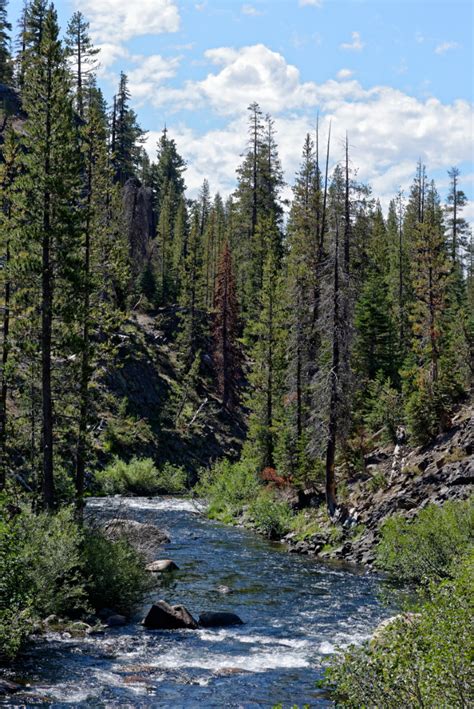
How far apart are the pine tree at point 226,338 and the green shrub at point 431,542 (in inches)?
1495

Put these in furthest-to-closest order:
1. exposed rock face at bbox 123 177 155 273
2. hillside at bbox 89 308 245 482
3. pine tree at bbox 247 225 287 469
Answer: exposed rock face at bbox 123 177 155 273
hillside at bbox 89 308 245 482
pine tree at bbox 247 225 287 469

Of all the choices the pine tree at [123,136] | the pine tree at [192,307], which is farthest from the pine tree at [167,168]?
the pine tree at [192,307]

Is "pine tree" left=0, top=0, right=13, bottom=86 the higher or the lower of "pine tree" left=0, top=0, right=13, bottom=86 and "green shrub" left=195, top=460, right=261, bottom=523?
the higher

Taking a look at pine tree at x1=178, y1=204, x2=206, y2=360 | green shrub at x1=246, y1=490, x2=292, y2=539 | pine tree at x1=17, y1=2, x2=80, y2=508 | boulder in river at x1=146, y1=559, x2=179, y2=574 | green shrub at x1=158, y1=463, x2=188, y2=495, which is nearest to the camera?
pine tree at x1=17, y1=2, x2=80, y2=508

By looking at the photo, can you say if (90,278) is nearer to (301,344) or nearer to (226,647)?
(226,647)

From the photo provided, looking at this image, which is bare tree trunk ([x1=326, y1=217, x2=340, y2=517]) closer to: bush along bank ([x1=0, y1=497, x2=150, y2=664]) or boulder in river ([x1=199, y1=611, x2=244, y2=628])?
boulder in river ([x1=199, y1=611, x2=244, y2=628])

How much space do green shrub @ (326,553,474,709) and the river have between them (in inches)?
112

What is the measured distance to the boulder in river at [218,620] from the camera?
56.0 ft

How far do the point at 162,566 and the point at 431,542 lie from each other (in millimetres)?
8799

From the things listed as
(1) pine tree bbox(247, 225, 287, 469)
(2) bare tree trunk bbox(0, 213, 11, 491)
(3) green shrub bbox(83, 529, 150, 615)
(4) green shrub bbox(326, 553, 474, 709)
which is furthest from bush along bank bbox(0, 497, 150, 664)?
(1) pine tree bbox(247, 225, 287, 469)

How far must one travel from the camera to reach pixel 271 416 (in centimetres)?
4228

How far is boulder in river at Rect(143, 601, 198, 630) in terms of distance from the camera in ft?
54.6

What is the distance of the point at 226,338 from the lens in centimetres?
6012

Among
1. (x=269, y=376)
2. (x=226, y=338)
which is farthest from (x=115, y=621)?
(x=226, y=338)
